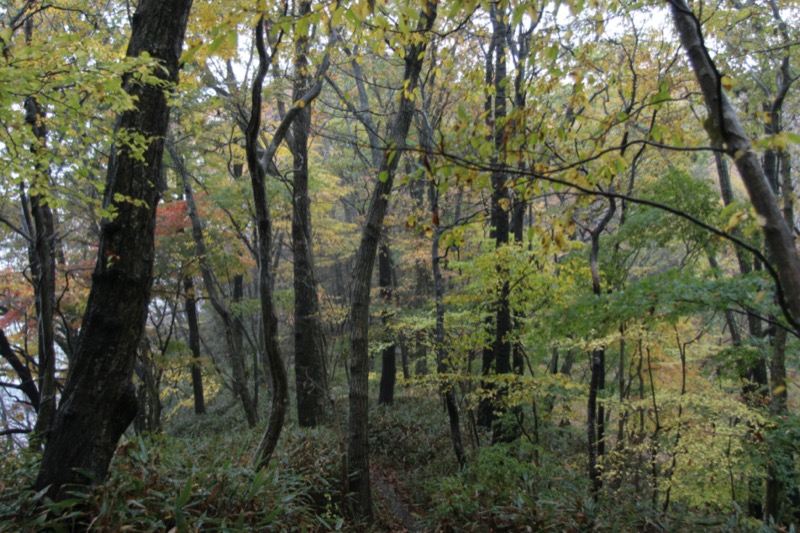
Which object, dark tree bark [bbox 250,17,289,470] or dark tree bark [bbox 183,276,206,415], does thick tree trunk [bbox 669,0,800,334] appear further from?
dark tree bark [bbox 183,276,206,415]

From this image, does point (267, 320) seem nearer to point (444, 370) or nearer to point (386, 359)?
point (444, 370)

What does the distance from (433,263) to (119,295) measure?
16.7ft

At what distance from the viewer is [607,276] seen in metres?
7.94

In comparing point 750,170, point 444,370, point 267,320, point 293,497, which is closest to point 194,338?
point 444,370

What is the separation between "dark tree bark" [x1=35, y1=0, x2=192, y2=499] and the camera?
126 inches

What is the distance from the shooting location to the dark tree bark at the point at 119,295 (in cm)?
320

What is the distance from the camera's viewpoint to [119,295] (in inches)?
132

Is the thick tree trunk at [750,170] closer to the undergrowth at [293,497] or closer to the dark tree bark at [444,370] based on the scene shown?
the undergrowth at [293,497]

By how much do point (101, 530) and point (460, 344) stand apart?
5.70m

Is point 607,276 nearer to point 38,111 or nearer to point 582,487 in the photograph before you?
point 582,487

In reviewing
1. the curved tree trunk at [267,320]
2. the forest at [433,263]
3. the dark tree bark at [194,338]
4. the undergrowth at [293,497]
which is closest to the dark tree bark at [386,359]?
the forest at [433,263]

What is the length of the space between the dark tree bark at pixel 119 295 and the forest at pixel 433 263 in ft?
0.07

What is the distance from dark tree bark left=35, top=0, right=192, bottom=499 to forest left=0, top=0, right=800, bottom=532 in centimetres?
2

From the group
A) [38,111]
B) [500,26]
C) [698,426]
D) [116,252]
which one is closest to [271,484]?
[116,252]
